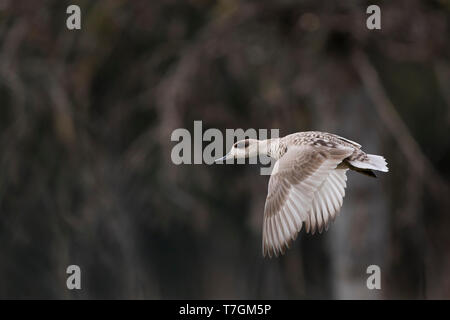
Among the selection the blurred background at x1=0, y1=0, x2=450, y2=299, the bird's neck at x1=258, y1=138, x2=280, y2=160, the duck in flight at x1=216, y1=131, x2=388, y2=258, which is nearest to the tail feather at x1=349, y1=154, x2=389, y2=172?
the duck in flight at x1=216, y1=131, x2=388, y2=258

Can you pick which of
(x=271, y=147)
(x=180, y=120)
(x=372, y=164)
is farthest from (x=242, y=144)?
(x=180, y=120)

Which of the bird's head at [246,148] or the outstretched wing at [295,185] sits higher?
the bird's head at [246,148]

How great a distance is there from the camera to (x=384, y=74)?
36.1 ft

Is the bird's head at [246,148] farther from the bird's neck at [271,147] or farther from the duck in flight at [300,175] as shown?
the duck in flight at [300,175]

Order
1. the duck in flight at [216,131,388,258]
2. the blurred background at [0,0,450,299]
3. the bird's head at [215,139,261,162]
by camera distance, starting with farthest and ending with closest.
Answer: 1. the blurred background at [0,0,450,299]
2. the bird's head at [215,139,261,162]
3. the duck in flight at [216,131,388,258]

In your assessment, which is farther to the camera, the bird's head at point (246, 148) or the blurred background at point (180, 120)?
the blurred background at point (180, 120)

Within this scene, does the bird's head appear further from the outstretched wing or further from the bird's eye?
the outstretched wing

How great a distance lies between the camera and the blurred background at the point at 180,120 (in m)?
8.62

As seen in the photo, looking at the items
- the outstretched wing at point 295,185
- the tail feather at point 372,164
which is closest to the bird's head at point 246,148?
the outstretched wing at point 295,185

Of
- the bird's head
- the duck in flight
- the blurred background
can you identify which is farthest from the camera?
the blurred background

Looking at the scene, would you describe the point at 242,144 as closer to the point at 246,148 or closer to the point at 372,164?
the point at 246,148

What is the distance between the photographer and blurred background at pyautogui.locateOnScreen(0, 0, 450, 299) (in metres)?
8.62

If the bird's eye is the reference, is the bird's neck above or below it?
below

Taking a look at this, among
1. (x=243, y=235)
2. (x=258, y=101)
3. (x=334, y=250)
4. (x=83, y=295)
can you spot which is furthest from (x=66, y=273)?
(x=243, y=235)
